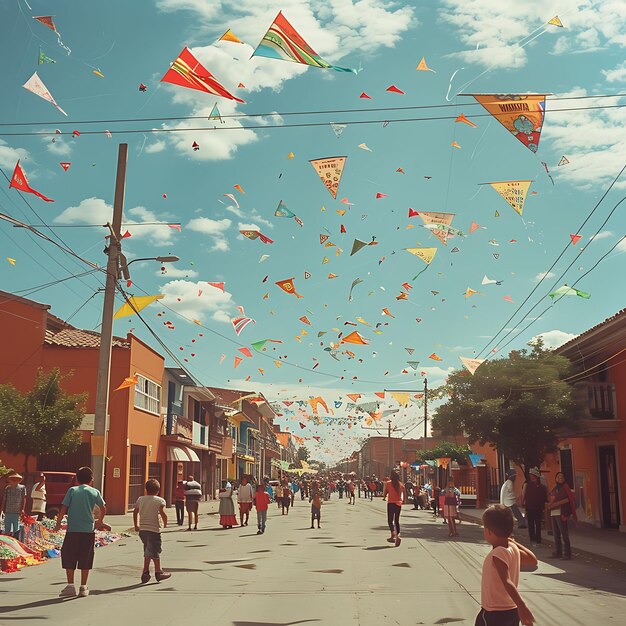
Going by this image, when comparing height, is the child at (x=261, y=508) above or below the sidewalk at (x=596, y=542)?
above

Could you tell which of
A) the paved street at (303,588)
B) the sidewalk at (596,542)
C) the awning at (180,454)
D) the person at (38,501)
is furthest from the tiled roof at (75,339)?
the sidewalk at (596,542)

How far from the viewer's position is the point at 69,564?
9.15 m

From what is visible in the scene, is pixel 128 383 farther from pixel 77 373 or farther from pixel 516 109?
pixel 516 109

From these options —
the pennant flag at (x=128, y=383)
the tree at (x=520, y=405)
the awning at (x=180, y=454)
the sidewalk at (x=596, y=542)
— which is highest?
the pennant flag at (x=128, y=383)

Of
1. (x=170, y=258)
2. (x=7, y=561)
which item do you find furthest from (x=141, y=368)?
(x=7, y=561)

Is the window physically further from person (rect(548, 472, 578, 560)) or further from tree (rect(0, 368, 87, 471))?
person (rect(548, 472, 578, 560))

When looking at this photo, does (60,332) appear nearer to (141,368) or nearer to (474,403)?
(141,368)

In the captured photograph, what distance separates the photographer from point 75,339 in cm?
3180

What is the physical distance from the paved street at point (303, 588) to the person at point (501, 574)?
3.35 m

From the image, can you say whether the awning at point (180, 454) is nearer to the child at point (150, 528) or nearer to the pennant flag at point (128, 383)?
the pennant flag at point (128, 383)

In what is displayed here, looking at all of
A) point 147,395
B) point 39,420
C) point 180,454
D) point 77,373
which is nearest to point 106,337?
point 39,420

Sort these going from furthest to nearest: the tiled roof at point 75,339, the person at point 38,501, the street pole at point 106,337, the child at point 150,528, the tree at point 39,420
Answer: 1. the tiled roof at point 75,339
2. the tree at point 39,420
3. the person at point 38,501
4. the street pole at point 106,337
5. the child at point 150,528

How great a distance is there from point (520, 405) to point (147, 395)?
59.1ft

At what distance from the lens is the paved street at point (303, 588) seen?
809 centimetres
